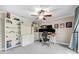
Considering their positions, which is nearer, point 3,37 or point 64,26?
point 3,37

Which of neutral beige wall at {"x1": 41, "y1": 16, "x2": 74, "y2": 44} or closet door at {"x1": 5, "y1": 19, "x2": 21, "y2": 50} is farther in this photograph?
neutral beige wall at {"x1": 41, "y1": 16, "x2": 74, "y2": 44}

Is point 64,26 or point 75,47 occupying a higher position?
point 64,26

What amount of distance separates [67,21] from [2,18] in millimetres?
4328

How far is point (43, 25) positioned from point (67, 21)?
233cm

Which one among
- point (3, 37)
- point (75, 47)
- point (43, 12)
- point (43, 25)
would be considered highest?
point (43, 12)

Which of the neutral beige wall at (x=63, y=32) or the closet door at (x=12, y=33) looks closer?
the closet door at (x=12, y=33)

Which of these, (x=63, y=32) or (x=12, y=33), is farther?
(x=63, y=32)

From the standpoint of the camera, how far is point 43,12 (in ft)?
12.6

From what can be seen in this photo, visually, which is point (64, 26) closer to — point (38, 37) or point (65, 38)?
point (65, 38)

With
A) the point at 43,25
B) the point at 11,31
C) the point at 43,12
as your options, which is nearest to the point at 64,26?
the point at 43,25
